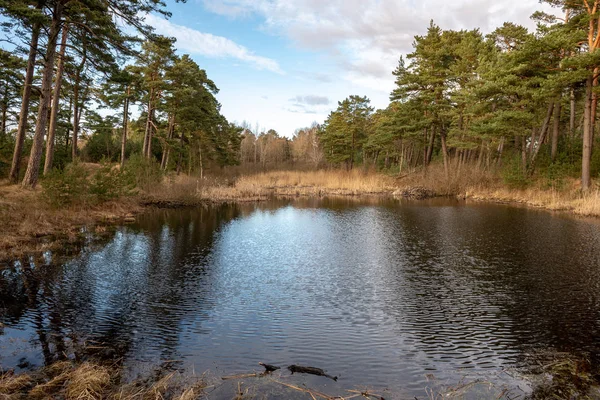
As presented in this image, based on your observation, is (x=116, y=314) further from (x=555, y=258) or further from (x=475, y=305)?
(x=555, y=258)

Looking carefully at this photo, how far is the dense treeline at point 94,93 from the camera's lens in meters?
14.5

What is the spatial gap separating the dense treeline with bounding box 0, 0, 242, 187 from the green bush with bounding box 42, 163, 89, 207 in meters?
1.36

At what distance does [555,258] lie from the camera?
10.2 metres

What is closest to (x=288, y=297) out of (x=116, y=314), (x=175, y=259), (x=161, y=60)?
(x=116, y=314)

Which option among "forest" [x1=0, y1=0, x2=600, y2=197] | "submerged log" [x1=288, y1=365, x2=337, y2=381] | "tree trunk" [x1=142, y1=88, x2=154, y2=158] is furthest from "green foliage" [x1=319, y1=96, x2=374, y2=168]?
"submerged log" [x1=288, y1=365, x2=337, y2=381]

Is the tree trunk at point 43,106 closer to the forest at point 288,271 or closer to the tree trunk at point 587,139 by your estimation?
the forest at point 288,271

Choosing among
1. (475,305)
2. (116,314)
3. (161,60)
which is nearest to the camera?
(116,314)

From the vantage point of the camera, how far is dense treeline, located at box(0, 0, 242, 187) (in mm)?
14477

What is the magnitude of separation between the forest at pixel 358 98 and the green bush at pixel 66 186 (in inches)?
12.9

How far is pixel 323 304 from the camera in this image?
7082 mm

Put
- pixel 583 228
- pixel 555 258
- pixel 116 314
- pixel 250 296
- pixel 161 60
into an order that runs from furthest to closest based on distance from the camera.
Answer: pixel 161 60, pixel 583 228, pixel 555 258, pixel 250 296, pixel 116 314

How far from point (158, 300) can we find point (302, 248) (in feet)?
18.0

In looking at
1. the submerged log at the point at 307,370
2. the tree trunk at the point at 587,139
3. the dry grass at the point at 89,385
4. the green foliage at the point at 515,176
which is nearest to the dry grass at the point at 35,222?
the dry grass at the point at 89,385

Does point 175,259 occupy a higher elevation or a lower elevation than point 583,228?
lower
